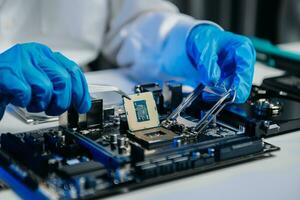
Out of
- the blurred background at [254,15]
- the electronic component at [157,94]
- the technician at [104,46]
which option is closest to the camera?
the technician at [104,46]

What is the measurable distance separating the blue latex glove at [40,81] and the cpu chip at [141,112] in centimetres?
7

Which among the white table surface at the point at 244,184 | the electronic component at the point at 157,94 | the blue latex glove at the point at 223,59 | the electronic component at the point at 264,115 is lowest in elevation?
the white table surface at the point at 244,184

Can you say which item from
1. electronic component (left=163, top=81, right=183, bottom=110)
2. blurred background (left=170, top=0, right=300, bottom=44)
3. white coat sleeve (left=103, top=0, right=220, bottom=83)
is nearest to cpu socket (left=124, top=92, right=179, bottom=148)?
electronic component (left=163, top=81, right=183, bottom=110)

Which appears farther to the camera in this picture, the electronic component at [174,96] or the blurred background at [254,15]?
the blurred background at [254,15]

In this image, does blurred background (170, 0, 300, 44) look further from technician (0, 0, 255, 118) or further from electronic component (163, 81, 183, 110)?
electronic component (163, 81, 183, 110)

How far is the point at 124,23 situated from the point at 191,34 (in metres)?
0.28

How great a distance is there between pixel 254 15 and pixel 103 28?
82 cm

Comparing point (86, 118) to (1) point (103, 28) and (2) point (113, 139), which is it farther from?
(1) point (103, 28)

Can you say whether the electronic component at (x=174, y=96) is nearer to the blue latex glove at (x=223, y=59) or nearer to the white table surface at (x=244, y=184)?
the blue latex glove at (x=223, y=59)

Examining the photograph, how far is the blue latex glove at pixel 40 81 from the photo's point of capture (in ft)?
2.61

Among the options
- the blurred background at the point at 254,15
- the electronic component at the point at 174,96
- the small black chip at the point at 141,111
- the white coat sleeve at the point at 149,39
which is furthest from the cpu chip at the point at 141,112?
the blurred background at the point at 254,15

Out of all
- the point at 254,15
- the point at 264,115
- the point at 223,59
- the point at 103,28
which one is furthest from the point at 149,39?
the point at 254,15

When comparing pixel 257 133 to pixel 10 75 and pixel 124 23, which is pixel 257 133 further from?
pixel 124 23

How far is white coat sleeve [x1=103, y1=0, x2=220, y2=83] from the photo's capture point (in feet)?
4.22
